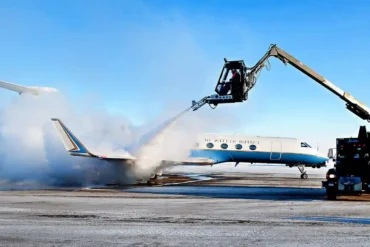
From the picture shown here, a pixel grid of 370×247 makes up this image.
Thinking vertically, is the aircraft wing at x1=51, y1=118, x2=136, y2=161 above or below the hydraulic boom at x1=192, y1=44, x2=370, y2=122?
below

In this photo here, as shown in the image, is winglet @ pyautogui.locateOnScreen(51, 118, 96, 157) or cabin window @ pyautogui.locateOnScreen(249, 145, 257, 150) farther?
cabin window @ pyautogui.locateOnScreen(249, 145, 257, 150)

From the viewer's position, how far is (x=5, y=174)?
33.5 meters

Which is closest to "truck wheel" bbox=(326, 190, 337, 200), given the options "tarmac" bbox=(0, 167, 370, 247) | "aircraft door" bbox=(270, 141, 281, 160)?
"tarmac" bbox=(0, 167, 370, 247)

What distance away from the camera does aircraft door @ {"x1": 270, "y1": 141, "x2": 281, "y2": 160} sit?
163ft

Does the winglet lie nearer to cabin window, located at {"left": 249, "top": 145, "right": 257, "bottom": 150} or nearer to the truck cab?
the truck cab

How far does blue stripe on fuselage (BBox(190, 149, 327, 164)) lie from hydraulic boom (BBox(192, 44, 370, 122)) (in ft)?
73.0

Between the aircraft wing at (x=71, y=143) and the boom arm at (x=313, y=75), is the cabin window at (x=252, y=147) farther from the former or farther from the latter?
the boom arm at (x=313, y=75)

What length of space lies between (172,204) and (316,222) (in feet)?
22.7

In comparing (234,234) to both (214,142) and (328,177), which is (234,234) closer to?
(328,177)

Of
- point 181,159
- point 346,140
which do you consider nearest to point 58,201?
point 346,140

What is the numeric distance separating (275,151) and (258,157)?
193 centimetres

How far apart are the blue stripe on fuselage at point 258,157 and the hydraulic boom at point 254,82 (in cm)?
2226

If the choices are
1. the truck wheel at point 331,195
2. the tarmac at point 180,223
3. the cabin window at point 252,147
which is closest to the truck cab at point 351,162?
the truck wheel at point 331,195

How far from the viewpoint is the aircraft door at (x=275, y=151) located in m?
49.8
